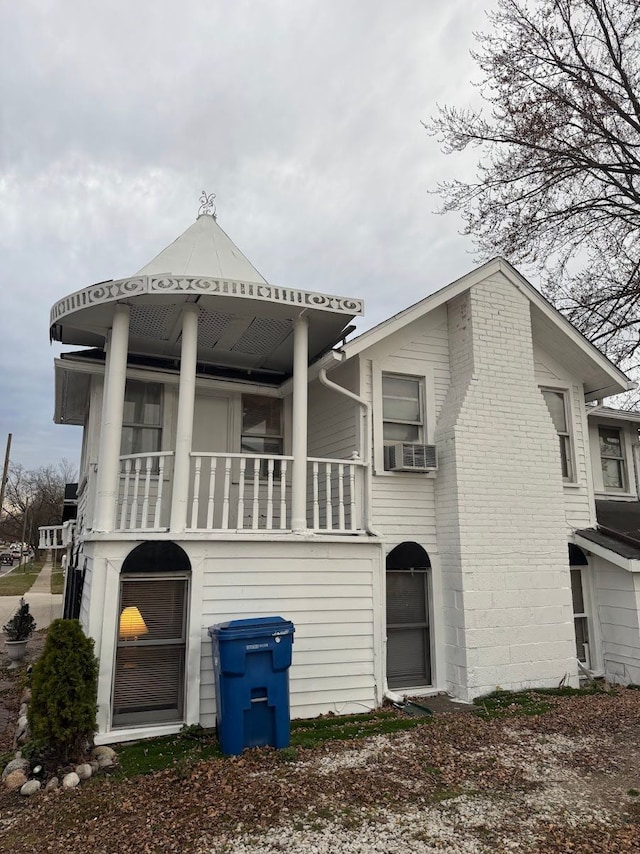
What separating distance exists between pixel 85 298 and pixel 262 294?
1948 mm

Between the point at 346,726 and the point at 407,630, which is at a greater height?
the point at 407,630

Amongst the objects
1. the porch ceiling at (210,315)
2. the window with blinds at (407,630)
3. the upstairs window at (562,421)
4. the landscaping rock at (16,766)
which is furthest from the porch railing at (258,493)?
the upstairs window at (562,421)

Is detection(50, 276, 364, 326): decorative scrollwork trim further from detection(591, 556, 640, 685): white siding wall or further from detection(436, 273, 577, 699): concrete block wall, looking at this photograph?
detection(591, 556, 640, 685): white siding wall

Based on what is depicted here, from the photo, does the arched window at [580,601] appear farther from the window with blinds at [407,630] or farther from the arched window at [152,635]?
the arched window at [152,635]

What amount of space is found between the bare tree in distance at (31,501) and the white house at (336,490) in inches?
1927

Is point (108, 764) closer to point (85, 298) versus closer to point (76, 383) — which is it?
point (85, 298)

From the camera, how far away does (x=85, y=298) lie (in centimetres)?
630

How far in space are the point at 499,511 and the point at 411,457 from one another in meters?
1.49

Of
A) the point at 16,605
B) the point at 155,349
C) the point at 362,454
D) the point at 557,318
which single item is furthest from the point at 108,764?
the point at 16,605

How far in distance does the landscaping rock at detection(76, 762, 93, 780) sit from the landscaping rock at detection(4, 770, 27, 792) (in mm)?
405

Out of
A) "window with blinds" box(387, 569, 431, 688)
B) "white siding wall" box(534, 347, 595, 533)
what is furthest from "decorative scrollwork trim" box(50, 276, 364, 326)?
"white siding wall" box(534, 347, 595, 533)

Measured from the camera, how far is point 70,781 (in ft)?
15.0

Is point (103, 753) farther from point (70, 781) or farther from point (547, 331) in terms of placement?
point (547, 331)

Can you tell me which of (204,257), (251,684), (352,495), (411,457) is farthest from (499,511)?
(204,257)
